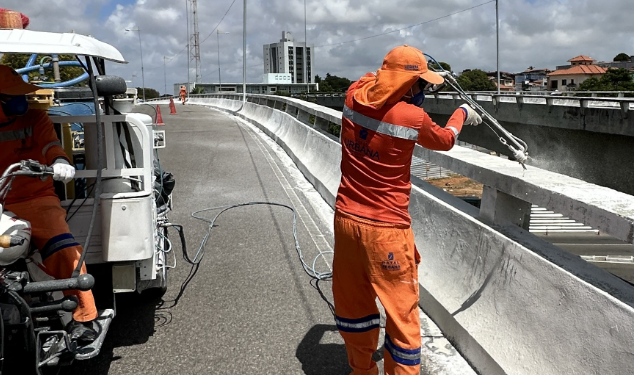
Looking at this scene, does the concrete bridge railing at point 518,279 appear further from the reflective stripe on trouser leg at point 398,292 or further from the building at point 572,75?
the building at point 572,75

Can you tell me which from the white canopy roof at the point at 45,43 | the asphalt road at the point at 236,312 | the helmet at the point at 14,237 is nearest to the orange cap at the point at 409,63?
the white canopy roof at the point at 45,43

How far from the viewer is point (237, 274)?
229 inches

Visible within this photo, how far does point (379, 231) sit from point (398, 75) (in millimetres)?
891

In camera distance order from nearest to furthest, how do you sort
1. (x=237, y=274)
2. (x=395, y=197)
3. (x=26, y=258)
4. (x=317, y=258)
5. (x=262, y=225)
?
1. (x=395, y=197)
2. (x=26, y=258)
3. (x=237, y=274)
4. (x=317, y=258)
5. (x=262, y=225)

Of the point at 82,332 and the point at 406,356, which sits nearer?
the point at 406,356

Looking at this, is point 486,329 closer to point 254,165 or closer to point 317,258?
point 317,258

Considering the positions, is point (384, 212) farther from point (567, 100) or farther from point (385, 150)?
point (567, 100)

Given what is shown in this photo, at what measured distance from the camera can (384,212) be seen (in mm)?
3463

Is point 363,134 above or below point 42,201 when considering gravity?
above

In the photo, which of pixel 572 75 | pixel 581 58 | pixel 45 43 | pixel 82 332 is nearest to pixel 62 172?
pixel 45 43

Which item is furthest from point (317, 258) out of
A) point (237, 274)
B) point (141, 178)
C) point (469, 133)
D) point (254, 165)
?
point (469, 133)

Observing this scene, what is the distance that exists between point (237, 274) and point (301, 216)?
232 centimetres

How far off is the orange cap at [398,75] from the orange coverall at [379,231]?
0.05ft

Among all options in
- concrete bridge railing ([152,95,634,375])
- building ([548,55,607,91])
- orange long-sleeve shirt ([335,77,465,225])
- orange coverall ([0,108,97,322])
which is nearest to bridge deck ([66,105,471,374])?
concrete bridge railing ([152,95,634,375])
